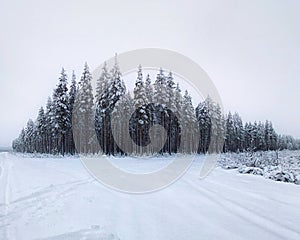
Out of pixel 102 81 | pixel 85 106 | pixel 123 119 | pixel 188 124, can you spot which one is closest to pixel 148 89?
pixel 123 119

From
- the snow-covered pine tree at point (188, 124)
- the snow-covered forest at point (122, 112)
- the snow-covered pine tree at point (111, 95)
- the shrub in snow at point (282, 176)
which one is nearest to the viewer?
the shrub in snow at point (282, 176)

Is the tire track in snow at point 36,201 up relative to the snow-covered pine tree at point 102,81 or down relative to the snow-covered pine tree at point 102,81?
down

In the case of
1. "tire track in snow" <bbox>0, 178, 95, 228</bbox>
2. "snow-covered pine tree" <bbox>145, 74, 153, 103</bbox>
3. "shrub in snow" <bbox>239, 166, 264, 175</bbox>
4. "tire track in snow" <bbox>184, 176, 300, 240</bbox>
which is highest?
"snow-covered pine tree" <bbox>145, 74, 153, 103</bbox>

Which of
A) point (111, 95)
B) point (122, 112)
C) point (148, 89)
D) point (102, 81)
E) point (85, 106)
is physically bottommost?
point (122, 112)

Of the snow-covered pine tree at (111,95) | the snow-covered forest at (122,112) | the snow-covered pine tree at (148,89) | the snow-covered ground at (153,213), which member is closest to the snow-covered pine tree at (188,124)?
the snow-covered forest at (122,112)

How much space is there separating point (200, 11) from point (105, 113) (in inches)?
877

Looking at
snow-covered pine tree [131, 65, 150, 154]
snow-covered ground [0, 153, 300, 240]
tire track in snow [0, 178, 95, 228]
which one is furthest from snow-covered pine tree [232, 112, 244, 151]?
tire track in snow [0, 178, 95, 228]

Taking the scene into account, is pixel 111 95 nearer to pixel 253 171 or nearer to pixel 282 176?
pixel 253 171

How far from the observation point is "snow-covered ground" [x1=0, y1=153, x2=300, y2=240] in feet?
14.5

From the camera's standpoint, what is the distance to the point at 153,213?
19.0 feet

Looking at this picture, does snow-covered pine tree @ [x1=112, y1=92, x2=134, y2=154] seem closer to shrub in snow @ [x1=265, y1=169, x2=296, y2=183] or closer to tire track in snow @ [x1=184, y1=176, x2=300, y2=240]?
shrub in snow @ [x1=265, y1=169, x2=296, y2=183]

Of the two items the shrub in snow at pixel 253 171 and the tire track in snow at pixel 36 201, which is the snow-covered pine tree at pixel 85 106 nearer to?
the shrub in snow at pixel 253 171

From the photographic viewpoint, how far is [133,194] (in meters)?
8.02

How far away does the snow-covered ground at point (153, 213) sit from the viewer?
4.43 meters
